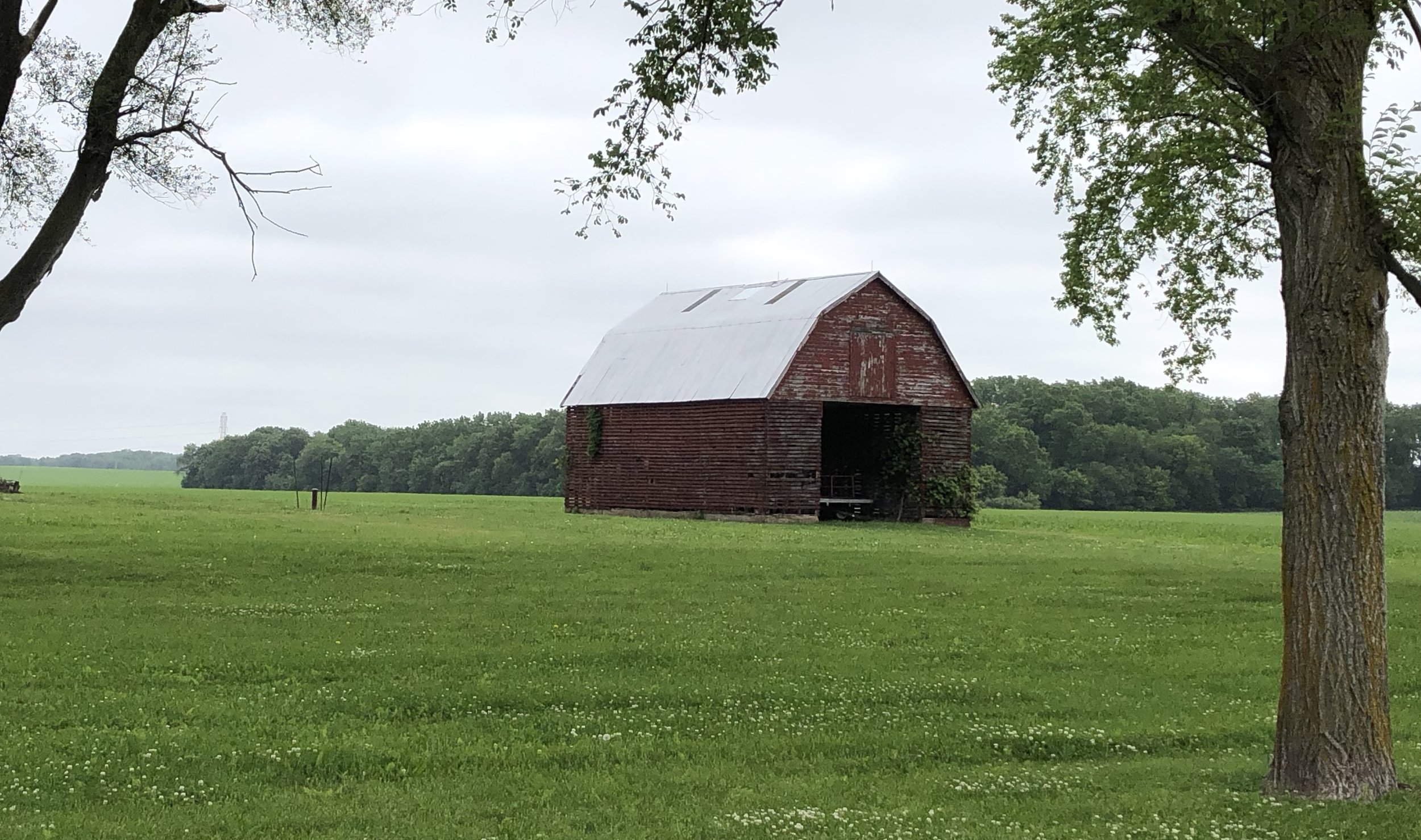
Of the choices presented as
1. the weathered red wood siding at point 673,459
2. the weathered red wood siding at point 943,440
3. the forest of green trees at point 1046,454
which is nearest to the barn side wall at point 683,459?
the weathered red wood siding at point 673,459

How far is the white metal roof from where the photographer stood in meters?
45.2

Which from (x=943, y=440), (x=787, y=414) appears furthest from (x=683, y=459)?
(x=943, y=440)

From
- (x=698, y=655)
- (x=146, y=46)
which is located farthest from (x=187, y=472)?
(x=698, y=655)

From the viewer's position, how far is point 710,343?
48.8 meters

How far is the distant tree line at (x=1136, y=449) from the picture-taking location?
9862 cm

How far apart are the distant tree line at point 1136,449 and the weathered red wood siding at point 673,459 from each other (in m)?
47.0

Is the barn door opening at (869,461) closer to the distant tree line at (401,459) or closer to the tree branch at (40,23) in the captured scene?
the tree branch at (40,23)

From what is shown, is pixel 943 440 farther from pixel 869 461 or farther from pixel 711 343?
pixel 711 343

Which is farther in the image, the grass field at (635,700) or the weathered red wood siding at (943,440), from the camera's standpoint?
the weathered red wood siding at (943,440)

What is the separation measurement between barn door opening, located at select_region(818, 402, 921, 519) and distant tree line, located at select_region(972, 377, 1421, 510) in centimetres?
4467

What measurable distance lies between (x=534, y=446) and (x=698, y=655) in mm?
95183

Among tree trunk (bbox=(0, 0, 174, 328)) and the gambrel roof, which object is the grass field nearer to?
tree trunk (bbox=(0, 0, 174, 328))

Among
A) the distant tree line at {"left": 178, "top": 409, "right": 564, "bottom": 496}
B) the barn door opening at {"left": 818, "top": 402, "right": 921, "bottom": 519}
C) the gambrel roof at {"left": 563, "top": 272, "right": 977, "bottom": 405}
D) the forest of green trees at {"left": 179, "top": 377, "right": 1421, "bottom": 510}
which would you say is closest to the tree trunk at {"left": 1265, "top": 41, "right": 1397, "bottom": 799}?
the gambrel roof at {"left": 563, "top": 272, "right": 977, "bottom": 405}

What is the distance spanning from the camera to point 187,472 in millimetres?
122125
